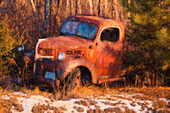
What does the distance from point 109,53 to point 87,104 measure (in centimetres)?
255

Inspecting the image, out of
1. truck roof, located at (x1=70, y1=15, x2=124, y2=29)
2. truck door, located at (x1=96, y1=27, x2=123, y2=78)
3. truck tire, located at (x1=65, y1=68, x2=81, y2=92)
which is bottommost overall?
truck tire, located at (x1=65, y1=68, x2=81, y2=92)

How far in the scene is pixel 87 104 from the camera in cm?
518

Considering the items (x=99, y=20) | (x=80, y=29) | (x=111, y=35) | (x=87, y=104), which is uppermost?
(x=99, y=20)

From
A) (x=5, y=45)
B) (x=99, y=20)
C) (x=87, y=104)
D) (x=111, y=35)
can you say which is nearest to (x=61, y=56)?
(x=87, y=104)

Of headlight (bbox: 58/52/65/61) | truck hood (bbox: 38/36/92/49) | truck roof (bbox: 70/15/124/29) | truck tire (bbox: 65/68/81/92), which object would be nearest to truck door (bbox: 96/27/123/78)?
truck roof (bbox: 70/15/124/29)

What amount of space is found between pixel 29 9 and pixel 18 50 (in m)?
5.64

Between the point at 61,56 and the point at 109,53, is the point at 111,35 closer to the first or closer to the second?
the point at 109,53

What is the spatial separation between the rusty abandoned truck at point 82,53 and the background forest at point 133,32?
0.79 m

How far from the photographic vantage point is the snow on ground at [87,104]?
4.92 m

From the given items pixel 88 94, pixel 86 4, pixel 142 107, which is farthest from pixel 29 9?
pixel 142 107

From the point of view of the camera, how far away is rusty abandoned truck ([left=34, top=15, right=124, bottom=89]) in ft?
20.3

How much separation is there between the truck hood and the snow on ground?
140 cm

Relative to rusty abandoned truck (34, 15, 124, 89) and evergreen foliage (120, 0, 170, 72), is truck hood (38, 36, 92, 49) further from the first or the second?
evergreen foliage (120, 0, 170, 72)

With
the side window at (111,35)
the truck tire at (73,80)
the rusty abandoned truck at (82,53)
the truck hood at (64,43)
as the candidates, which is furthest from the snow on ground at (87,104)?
the side window at (111,35)
